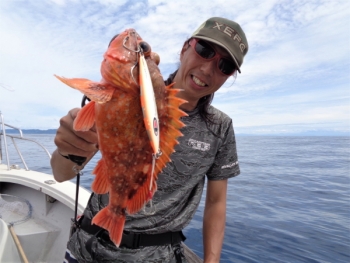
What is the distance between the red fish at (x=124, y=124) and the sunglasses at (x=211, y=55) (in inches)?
41.6

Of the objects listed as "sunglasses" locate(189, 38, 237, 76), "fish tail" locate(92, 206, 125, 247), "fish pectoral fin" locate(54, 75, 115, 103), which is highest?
"sunglasses" locate(189, 38, 237, 76)

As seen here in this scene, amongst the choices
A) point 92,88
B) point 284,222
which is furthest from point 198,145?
point 284,222

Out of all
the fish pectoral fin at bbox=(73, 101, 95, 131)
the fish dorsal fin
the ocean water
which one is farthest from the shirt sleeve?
the ocean water

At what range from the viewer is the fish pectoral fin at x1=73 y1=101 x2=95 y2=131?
1409 mm

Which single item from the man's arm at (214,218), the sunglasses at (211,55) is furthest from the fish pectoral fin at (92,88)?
the man's arm at (214,218)

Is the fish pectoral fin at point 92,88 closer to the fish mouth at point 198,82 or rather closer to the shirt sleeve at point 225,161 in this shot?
the fish mouth at point 198,82

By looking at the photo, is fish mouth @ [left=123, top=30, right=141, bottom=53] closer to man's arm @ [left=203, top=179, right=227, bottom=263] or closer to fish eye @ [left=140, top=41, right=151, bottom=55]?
fish eye @ [left=140, top=41, right=151, bottom=55]

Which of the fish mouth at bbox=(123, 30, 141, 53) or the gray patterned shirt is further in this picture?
the gray patterned shirt

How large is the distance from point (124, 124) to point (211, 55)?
1.45 meters

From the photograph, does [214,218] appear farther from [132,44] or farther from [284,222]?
[284,222]

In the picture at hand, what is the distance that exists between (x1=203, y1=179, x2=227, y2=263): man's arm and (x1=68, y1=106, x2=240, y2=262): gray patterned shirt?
169 mm

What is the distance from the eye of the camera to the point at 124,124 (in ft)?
4.70

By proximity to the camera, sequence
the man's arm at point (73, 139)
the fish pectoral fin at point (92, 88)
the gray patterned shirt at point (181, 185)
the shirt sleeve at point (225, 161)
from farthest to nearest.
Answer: the shirt sleeve at point (225, 161) → the gray patterned shirt at point (181, 185) → the man's arm at point (73, 139) → the fish pectoral fin at point (92, 88)

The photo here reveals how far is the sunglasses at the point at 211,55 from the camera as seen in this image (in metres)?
2.54
